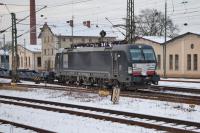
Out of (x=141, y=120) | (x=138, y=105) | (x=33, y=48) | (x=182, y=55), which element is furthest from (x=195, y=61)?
(x=33, y=48)

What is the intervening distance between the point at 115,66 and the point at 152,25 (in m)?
61.2

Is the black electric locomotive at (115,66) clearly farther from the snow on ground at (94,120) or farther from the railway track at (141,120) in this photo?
the railway track at (141,120)

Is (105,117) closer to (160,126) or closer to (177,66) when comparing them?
(160,126)

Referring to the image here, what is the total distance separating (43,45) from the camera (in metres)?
96.1

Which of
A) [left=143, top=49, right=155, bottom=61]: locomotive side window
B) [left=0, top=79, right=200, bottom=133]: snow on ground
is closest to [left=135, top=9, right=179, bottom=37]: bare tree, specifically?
[left=143, top=49, right=155, bottom=61]: locomotive side window

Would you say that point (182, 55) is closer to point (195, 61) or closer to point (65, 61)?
point (195, 61)

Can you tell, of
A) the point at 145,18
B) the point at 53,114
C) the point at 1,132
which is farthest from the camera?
the point at 145,18

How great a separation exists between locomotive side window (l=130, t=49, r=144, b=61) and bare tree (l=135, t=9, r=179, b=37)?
58.9m

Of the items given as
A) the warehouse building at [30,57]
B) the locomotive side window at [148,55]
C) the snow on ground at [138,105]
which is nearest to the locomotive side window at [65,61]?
the snow on ground at [138,105]

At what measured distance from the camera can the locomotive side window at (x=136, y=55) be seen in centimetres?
2736

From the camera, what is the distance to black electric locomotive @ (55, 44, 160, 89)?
89.0ft

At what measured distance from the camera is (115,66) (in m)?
28.3

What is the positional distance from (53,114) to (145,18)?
76999 millimetres

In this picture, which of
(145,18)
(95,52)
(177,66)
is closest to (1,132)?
(95,52)
